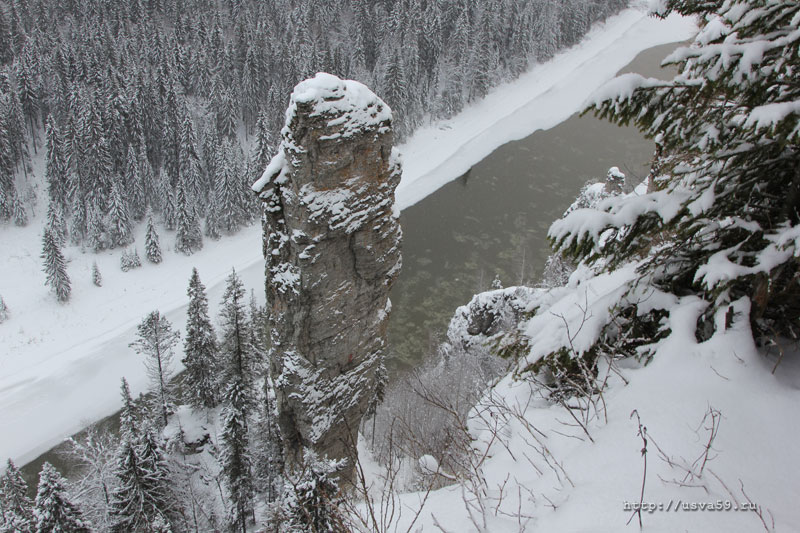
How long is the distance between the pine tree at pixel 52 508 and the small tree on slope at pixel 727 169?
56.5 feet

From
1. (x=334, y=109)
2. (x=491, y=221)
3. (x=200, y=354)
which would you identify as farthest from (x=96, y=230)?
(x=334, y=109)

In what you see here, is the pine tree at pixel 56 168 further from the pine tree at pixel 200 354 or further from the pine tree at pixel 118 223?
the pine tree at pixel 200 354

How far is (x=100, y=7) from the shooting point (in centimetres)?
7538

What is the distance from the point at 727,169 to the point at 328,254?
1378 cm

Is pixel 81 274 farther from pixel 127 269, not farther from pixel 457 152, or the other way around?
pixel 457 152

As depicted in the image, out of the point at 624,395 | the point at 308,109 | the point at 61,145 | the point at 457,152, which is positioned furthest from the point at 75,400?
the point at 457,152

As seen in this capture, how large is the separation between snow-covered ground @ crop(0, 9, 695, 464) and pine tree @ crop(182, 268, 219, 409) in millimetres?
7702

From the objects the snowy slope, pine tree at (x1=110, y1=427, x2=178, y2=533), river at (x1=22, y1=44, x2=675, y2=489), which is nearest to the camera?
the snowy slope

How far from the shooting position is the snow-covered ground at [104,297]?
1179 inches

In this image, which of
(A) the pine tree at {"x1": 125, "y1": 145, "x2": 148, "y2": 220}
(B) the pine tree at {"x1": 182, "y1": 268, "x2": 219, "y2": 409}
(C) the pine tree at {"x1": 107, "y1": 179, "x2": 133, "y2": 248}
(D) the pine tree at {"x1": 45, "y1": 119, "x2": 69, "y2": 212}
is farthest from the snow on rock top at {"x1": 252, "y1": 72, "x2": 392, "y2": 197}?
(D) the pine tree at {"x1": 45, "y1": 119, "x2": 69, "y2": 212}

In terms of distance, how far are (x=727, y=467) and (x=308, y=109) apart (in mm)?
14140

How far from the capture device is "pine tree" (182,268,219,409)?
2577cm

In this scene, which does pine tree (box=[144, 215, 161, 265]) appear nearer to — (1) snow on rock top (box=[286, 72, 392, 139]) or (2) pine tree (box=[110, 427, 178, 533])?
(2) pine tree (box=[110, 427, 178, 533])

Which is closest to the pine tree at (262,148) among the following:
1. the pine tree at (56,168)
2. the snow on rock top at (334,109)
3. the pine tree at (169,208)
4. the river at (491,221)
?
the pine tree at (169,208)
